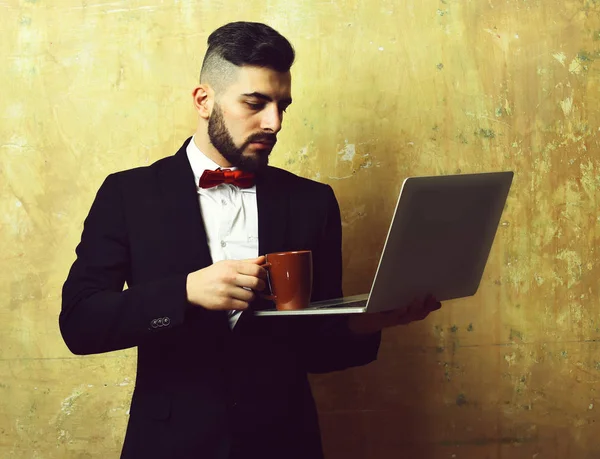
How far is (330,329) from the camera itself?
1.47 meters

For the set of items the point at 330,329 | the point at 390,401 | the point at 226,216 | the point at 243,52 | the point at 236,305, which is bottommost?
the point at 390,401

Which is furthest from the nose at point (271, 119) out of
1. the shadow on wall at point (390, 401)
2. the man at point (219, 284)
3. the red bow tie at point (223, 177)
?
the shadow on wall at point (390, 401)

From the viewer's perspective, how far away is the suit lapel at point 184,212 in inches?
53.7

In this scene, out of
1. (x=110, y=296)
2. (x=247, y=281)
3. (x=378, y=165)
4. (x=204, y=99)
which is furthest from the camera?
(x=378, y=165)

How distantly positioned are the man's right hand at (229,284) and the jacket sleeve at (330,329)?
32 centimetres

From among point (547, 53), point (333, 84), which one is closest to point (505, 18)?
point (547, 53)

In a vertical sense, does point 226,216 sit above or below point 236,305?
above

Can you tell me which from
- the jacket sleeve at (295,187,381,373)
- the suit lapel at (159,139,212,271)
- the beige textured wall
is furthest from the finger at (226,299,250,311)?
the beige textured wall

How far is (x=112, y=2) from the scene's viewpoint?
1934 millimetres

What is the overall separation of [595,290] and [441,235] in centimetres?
102

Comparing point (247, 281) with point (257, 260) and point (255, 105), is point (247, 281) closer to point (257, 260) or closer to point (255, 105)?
point (257, 260)

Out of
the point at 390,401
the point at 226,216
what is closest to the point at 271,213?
the point at 226,216

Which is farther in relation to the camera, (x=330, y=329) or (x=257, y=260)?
(x=330, y=329)

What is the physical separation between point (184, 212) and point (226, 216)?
93mm
